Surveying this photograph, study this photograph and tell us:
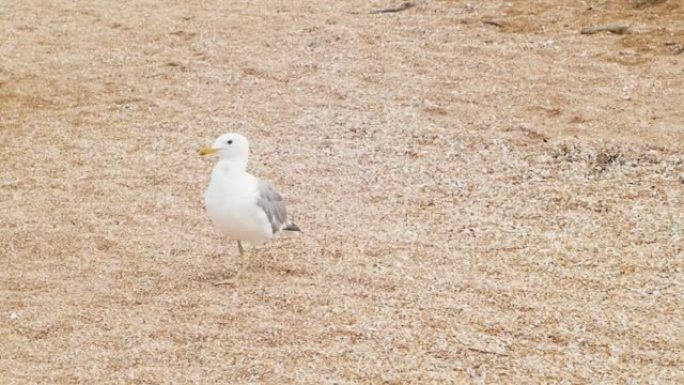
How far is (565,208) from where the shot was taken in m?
5.58

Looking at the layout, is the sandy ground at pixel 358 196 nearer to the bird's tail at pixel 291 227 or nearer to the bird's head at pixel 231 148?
the bird's tail at pixel 291 227

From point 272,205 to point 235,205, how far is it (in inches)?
9.6

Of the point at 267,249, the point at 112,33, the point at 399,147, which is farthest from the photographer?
the point at 112,33

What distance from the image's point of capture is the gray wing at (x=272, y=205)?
190 inches

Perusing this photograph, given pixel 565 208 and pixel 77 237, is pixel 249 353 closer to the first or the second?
pixel 77 237

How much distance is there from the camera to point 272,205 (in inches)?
193

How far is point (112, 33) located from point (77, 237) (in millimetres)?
4500

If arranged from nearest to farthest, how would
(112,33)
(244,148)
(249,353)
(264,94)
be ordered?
(249,353), (244,148), (264,94), (112,33)

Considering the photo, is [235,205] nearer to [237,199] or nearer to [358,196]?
[237,199]

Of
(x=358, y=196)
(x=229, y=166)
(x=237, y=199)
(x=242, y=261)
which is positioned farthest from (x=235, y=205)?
(x=358, y=196)

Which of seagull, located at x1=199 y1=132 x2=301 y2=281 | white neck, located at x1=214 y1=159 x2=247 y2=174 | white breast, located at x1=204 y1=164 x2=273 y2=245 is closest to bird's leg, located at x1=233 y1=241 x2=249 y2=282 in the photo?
seagull, located at x1=199 y1=132 x2=301 y2=281

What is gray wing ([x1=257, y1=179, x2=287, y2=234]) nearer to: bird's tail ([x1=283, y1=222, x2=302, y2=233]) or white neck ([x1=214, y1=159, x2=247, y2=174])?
bird's tail ([x1=283, y1=222, x2=302, y2=233])

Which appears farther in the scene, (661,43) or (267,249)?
(661,43)

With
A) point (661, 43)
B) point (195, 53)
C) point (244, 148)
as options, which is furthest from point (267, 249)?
point (661, 43)
